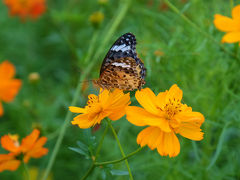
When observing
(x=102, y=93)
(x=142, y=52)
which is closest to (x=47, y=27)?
(x=142, y=52)

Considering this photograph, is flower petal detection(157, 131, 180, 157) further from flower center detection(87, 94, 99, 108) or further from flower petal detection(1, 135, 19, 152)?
flower petal detection(1, 135, 19, 152)

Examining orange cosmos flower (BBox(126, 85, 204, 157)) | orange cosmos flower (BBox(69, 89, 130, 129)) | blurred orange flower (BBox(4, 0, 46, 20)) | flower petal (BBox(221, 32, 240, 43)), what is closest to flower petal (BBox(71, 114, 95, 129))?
orange cosmos flower (BBox(69, 89, 130, 129))

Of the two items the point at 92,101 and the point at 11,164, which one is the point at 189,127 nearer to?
the point at 92,101

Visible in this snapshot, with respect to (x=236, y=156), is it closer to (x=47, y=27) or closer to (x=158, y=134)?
(x=158, y=134)

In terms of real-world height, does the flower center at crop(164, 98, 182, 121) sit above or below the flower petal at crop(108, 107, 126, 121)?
above

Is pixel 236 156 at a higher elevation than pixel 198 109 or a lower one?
lower

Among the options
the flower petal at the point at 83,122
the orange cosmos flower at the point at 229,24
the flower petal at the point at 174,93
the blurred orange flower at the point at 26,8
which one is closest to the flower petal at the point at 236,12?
the orange cosmos flower at the point at 229,24

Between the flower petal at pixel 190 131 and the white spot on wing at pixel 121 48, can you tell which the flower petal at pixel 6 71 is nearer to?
the white spot on wing at pixel 121 48
